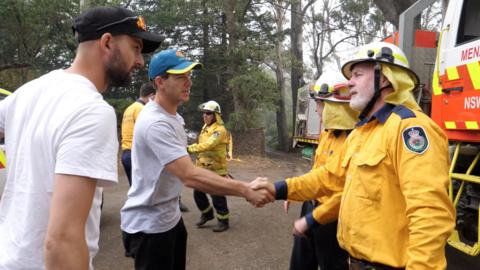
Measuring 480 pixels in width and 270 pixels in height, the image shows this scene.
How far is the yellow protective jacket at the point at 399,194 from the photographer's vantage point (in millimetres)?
1587

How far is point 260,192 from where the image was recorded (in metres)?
2.82

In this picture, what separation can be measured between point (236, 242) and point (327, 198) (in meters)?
2.64

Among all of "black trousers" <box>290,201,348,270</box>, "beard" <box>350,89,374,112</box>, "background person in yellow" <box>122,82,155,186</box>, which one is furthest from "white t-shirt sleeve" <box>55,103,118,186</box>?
"background person in yellow" <box>122,82,155,186</box>

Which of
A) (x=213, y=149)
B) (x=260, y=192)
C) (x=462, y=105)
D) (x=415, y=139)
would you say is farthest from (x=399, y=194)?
(x=213, y=149)

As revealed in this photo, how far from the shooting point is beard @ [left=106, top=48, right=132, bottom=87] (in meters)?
1.50

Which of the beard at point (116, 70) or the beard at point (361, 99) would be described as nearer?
the beard at point (116, 70)

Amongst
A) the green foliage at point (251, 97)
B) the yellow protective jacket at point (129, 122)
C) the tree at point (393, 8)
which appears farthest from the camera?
the green foliage at point (251, 97)

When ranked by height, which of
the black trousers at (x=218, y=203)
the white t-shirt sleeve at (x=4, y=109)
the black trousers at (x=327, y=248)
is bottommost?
the black trousers at (x=218, y=203)

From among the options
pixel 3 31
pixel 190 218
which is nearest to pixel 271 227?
pixel 190 218

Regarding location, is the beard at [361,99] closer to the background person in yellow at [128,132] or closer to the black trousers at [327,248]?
the black trousers at [327,248]

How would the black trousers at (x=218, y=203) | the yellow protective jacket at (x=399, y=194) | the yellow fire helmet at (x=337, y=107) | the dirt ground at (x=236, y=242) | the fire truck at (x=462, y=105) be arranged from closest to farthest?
1. the yellow protective jacket at (x=399, y=194)
2. the yellow fire helmet at (x=337, y=107)
3. the fire truck at (x=462, y=105)
4. the dirt ground at (x=236, y=242)
5. the black trousers at (x=218, y=203)

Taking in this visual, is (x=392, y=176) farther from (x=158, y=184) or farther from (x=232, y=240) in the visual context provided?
(x=232, y=240)

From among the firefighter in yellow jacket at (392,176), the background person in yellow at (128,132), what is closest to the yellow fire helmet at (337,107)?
the firefighter in yellow jacket at (392,176)

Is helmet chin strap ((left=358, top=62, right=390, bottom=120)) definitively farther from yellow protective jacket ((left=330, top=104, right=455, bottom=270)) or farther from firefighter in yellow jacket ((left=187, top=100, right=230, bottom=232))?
firefighter in yellow jacket ((left=187, top=100, right=230, bottom=232))
